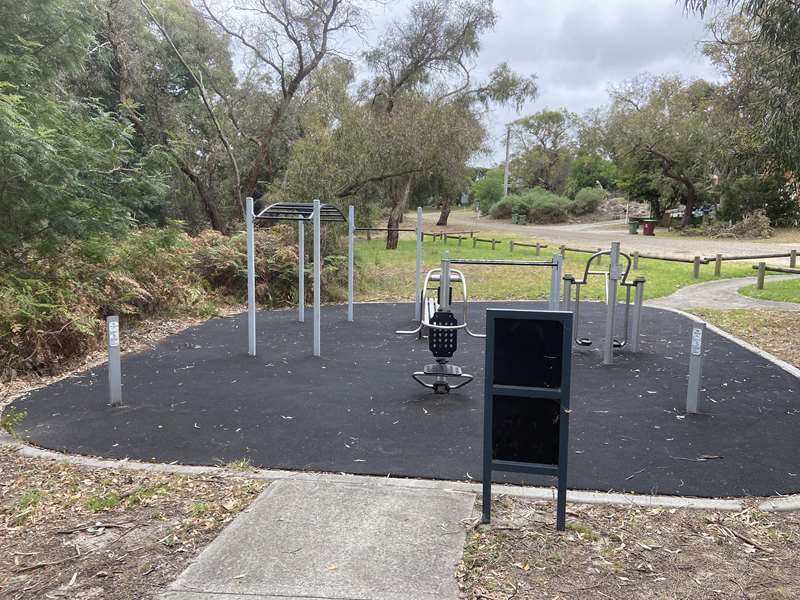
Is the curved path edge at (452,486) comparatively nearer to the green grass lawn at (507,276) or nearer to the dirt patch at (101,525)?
the dirt patch at (101,525)

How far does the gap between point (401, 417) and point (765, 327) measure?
6.40 meters

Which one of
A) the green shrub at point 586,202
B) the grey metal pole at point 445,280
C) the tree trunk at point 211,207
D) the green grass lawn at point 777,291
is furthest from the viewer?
the green shrub at point 586,202

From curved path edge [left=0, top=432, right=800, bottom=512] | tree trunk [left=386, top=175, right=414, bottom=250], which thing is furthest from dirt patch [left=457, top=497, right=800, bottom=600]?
tree trunk [left=386, top=175, right=414, bottom=250]

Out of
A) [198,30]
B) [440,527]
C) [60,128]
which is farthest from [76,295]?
[198,30]

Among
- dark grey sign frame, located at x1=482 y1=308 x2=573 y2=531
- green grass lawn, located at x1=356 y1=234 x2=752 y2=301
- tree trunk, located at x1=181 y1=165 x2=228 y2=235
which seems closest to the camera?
dark grey sign frame, located at x1=482 y1=308 x2=573 y2=531

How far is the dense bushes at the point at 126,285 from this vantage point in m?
5.98

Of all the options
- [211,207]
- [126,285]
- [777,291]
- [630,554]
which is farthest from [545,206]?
[630,554]

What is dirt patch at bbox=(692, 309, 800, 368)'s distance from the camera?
7223 millimetres

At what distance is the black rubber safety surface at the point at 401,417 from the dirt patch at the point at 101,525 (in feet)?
1.22

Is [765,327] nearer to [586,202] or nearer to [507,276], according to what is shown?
[507,276]

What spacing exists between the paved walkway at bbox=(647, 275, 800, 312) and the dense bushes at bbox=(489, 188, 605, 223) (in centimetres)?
3325

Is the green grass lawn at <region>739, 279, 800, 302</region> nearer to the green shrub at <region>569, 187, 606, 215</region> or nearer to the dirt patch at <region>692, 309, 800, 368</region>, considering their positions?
the dirt patch at <region>692, 309, 800, 368</region>

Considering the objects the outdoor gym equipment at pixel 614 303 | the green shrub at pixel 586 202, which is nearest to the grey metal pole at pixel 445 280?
the outdoor gym equipment at pixel 614 303

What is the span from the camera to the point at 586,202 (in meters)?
48.9
